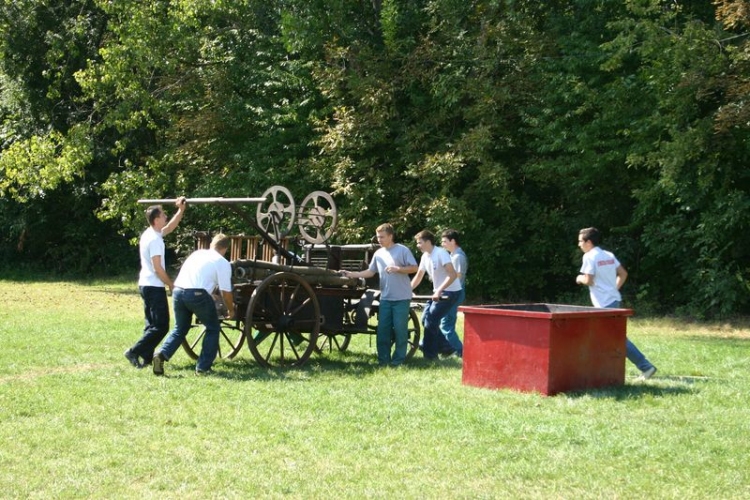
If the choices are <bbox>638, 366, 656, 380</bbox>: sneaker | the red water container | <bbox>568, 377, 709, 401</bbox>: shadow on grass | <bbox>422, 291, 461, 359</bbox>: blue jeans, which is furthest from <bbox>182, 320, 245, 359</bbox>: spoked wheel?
<bbox>638, 366, 656, 380</bbox>: sneaker

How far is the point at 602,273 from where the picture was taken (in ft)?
35.9

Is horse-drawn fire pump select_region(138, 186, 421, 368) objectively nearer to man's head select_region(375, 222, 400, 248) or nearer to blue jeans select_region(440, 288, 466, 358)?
blue jeans select_region(440, 288, 466, 358)

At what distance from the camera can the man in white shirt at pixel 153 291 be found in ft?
37.0

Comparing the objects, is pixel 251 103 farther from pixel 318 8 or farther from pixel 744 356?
pixel 744 356

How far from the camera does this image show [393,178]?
25.1 m

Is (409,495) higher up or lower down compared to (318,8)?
lower down

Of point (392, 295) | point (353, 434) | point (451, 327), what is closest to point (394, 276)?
point (392, 295)

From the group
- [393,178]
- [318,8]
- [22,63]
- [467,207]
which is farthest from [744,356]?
[22,63]

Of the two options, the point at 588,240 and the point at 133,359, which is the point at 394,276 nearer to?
the point at 588,240

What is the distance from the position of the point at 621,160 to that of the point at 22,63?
17.7 m

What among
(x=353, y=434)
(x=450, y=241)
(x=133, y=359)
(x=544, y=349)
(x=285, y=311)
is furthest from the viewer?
(x=450, y=241)

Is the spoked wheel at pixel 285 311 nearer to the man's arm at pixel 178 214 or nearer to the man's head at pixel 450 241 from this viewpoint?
the man's arm at pixel 178 214

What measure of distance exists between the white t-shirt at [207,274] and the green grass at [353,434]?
97 cm

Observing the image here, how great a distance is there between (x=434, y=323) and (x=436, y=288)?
44 centimetres
